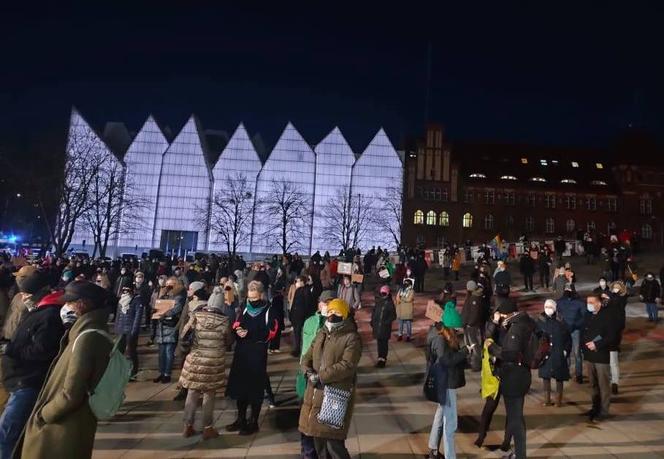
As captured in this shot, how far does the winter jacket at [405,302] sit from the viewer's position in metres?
14.4

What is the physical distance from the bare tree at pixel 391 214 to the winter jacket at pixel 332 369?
5335cm

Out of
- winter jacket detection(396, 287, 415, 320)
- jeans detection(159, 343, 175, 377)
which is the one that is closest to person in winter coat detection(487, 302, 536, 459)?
jeans detection(159, 343, 175, 377)

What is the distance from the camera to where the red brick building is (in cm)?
5981

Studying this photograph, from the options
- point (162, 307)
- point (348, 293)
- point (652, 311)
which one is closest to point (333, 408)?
point (162, 307)

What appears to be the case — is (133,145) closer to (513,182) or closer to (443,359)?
(513,182)

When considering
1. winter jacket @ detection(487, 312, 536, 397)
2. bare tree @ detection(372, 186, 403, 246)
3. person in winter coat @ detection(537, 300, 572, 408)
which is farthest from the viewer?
bare tree @ detection(372, 186, 403, 246)

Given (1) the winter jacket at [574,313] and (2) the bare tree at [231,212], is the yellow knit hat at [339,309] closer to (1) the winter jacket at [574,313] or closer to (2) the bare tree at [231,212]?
(1) the winter jacket at [574,313]

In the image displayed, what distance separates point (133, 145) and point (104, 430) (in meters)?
57.4

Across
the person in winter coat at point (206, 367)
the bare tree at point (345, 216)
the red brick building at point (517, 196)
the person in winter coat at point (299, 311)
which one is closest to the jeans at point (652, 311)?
the person in winter coat at point (299, 311)

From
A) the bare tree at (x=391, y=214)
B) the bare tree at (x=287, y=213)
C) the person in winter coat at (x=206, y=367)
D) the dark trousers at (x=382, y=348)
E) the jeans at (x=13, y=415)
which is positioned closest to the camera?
the jeans at (x=13, y=415)

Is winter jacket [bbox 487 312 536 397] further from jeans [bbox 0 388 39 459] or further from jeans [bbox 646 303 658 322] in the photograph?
jeans [bbox 646 303 658 322]

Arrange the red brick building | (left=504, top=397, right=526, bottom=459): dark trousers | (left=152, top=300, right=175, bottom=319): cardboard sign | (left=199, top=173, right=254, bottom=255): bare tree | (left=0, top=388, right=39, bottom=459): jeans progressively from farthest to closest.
A: the red brick building
(left=199, top=173, right=254, bottom=255): bare tree
(left=152, top=300, right=175, bottom=319): cardboard sign
(left=504, top=397, right=526, bottom=459): dark trousers
(left=0, top=388, right=39, bottom=459): jeans

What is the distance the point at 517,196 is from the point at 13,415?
63.7m

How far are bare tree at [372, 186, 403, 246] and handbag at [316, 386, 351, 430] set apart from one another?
53.6 meters
